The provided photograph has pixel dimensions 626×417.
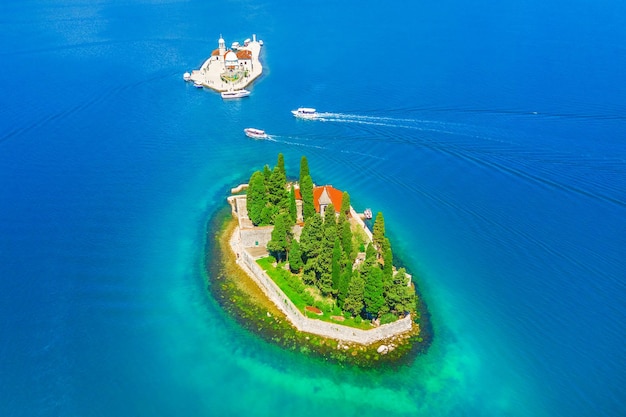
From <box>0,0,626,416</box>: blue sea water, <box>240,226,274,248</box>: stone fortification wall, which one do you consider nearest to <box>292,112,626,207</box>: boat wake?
<box>0,0,626,416</box>: blue sea water

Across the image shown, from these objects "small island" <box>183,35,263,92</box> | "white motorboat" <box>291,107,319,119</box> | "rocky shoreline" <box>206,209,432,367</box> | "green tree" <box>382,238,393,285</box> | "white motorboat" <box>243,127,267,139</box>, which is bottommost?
"rocky shoreline" <box>206,209,432,367</box>

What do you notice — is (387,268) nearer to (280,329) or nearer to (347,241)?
(347,241)

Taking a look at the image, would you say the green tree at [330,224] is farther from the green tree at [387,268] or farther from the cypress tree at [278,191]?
the cypress tree at [278,191]

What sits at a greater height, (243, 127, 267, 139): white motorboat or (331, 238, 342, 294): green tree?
(243, 127, 267, 139): white motorboat

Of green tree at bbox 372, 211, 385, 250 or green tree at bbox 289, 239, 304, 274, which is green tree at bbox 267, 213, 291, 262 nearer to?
green tree at bbox 289, 239, 304, 274

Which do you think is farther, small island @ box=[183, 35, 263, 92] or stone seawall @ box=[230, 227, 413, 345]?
small island @ box=[183, 35, 263, 92]

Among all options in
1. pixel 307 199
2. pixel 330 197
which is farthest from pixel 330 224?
pixel 330 197
